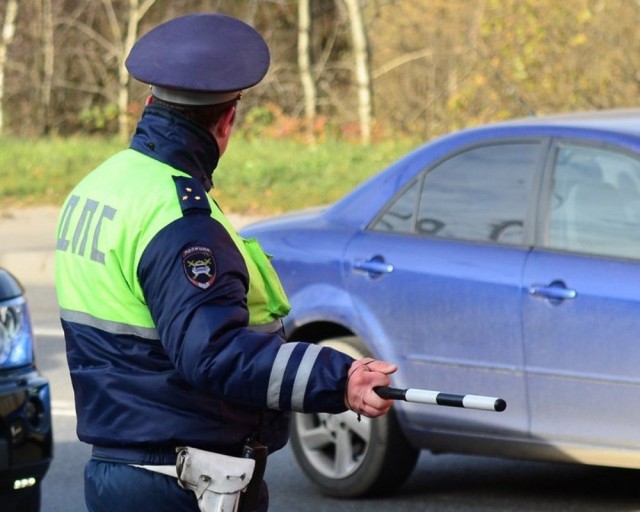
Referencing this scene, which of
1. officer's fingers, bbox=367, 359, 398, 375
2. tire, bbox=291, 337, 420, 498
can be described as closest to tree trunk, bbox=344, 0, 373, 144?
tire, bbox=291, 337, 420, 498

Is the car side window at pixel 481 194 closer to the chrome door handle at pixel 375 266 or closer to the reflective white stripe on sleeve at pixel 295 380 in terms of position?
the chrome door handle at pixel 375 266

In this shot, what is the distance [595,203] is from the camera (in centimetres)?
569

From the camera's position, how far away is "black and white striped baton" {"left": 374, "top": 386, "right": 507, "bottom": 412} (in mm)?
2725

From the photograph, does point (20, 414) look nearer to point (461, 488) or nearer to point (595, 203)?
point (595, 203)

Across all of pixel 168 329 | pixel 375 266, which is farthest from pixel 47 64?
pixel 168 329

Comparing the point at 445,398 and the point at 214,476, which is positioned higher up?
the point at 445,398

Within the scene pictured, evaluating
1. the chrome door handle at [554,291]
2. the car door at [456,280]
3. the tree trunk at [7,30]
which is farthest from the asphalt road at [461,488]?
the tree trunk at [7,30]

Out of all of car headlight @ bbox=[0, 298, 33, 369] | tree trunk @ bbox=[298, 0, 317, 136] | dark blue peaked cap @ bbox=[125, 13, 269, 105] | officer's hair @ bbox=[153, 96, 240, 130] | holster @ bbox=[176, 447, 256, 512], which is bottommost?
tree trunk @ bbox=[298, 0, 317, 136]

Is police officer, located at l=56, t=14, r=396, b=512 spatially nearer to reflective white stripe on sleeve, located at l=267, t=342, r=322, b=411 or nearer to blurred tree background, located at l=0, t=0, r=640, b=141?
reflective white stripe on sleeve, located at l=267, t=342, r=322, b=411

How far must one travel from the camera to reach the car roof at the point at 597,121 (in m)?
5.81

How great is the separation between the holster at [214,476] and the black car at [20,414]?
186 centimetres

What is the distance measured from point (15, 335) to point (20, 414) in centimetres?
38

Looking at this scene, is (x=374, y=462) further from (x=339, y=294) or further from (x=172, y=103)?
(x=172, y=103)

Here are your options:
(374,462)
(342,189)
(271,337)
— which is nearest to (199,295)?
(271,337)
